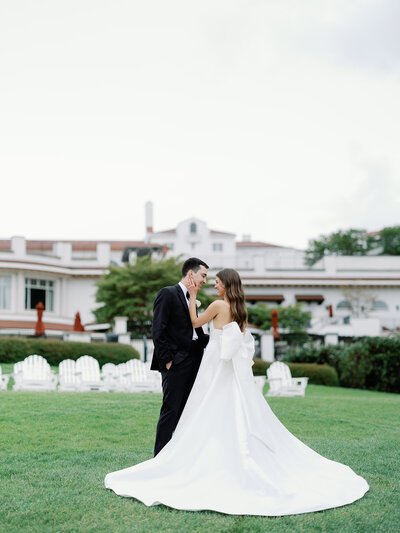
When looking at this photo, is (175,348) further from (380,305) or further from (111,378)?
(380,305)

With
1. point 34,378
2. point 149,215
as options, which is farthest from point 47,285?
point 34,378

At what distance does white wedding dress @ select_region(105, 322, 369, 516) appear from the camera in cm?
549

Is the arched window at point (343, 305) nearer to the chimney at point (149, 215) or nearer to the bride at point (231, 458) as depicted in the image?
the chimney at point (149, 215)

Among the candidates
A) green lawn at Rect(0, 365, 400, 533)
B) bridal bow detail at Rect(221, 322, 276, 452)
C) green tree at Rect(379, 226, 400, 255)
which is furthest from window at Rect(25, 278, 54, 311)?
green tree at Rect(379, 226, 400, 255)

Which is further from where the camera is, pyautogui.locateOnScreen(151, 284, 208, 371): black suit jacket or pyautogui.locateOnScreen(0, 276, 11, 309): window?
pyautogui.locateOnScreen(0, 276, 11, 309): window

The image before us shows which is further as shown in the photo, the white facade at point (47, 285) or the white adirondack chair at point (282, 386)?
the white facade at point (47, 285)

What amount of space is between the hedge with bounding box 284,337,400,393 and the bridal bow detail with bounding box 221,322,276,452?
18489 millimetres

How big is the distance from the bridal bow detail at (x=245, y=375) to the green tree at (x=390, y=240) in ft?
243

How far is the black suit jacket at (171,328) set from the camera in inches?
263

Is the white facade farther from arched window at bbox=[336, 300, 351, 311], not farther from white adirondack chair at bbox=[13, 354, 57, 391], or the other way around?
white adirondack chair at bbox=[13, 354, 57, 391]

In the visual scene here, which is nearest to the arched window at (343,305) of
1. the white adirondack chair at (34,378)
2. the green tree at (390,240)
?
the green tree at (390,240)

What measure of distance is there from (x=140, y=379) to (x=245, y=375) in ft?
36.4

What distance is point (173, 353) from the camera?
22.1 feet

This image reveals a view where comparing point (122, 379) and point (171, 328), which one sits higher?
point (171, 328)
